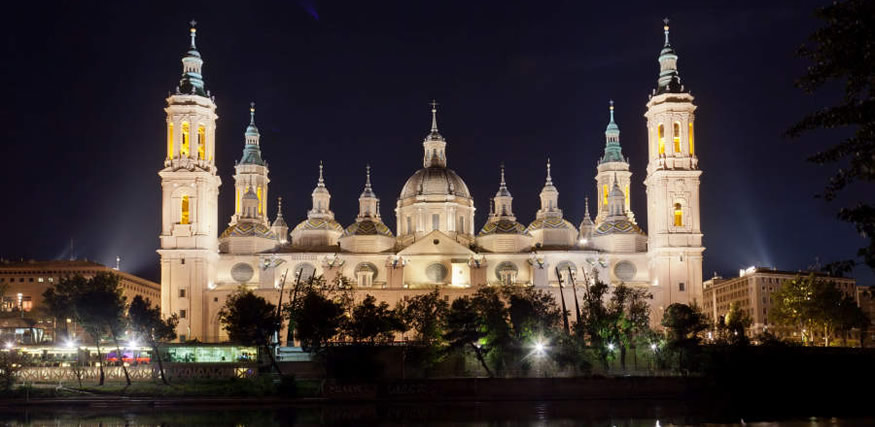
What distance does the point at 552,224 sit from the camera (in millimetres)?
102438

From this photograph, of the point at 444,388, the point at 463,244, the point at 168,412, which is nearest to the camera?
the point at 168,412

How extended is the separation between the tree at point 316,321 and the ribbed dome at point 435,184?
111 feet

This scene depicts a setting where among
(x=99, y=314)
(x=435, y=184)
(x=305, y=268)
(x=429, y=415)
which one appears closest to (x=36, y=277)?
(x=305, y=268)

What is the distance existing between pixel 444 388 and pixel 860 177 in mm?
40591

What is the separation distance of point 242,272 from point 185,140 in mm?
13676

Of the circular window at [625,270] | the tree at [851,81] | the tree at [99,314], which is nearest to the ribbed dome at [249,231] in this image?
the tree at [99,314]

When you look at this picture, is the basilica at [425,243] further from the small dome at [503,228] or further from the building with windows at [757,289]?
the building with windows at [757,289]

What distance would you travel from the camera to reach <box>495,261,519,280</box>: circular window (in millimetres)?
99125

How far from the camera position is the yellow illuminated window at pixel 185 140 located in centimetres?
9694

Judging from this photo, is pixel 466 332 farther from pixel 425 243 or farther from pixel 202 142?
pixel 202 142

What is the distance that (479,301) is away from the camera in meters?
73.4

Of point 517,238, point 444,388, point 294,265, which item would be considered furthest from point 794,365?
point 294,265

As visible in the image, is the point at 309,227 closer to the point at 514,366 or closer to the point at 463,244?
the point at 463,244

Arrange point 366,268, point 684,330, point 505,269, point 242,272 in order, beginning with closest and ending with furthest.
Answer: point 684,330, point 366,268, point 505,269, point 242,272
